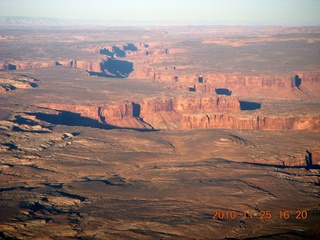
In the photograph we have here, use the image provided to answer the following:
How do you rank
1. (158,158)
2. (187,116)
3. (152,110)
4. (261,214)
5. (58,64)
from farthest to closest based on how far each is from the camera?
1. (58,64)
2. (152,110)
3. (187,116)
4. (158,158)
5. (261,214)

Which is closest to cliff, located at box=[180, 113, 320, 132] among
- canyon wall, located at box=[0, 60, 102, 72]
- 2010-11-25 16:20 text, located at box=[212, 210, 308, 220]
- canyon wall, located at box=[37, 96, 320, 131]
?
canyon wall, located at box=[37, 96, 320, 131]

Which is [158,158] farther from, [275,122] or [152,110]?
[152,110]

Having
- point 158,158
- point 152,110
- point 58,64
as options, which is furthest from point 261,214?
point 58,64

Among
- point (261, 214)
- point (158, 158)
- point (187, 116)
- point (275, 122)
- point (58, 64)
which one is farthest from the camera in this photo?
point (58, 64)

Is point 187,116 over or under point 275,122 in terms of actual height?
under

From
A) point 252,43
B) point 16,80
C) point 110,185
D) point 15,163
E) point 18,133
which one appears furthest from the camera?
point 252,43

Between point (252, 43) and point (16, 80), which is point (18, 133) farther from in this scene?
point (252, 43)

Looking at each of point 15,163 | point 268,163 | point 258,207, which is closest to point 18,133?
point 15,163

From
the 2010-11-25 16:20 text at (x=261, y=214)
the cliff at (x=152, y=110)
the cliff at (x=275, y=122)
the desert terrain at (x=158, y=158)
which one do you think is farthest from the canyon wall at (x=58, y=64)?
the 2010-11-25 16:20 text at (x=261, y=214)
